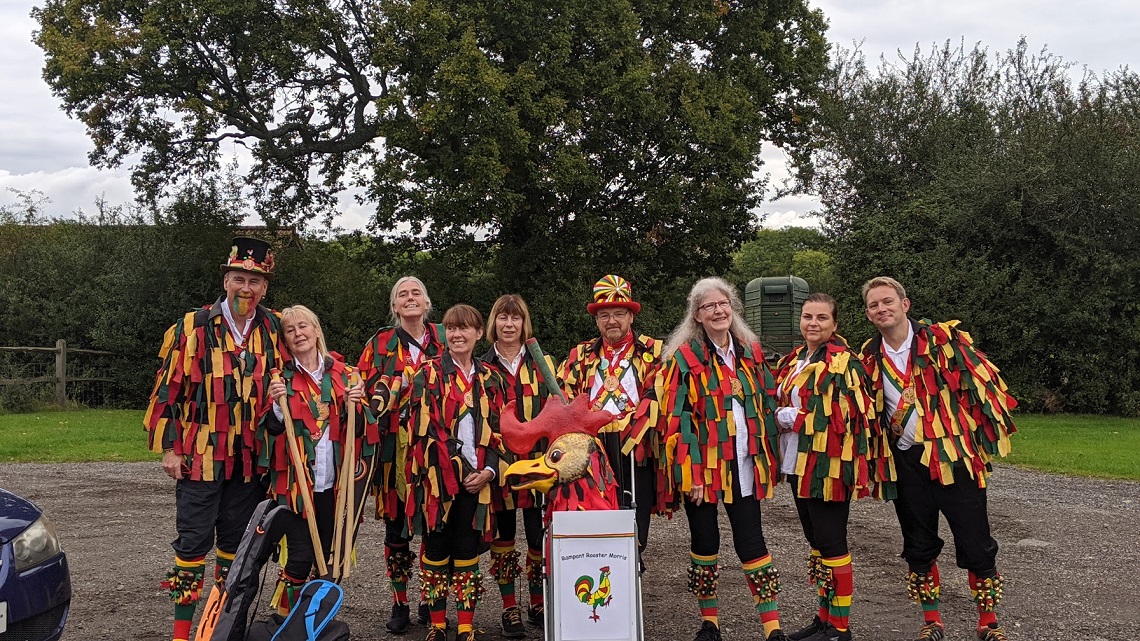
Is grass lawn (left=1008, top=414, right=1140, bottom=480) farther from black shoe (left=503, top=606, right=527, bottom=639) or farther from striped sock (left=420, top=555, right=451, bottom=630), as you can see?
striped sock (left=420, top=555, right=451, bottom=630)

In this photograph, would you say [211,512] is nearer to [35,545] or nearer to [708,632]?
[35,545]

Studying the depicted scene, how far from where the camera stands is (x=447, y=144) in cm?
1602

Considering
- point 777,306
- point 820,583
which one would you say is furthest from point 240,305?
point 777,306

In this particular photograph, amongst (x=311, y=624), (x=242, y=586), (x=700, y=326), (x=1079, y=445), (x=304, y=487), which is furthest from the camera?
(x=1079, y=445)

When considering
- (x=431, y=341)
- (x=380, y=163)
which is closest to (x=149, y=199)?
(x=380, y=163)

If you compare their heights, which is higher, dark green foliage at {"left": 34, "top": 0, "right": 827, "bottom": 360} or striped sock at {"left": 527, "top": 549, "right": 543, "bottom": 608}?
dark green foliage at {"left": 34, "top": 0, "right": 827, "bottom": 360}

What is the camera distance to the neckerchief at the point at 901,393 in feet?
15.2

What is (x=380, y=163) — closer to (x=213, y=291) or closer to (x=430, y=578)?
(x=213, y=291)

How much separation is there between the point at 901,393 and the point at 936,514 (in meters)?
0.69

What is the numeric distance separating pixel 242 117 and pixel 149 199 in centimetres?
330

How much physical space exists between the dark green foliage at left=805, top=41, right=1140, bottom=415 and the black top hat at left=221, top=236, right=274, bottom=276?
50.0 ft

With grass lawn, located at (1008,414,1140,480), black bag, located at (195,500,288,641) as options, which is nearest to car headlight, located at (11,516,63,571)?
black bag, located at (195,500,288,641)

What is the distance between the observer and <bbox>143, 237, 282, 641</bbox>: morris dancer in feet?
14.4

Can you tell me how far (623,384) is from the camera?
5.07 metres
